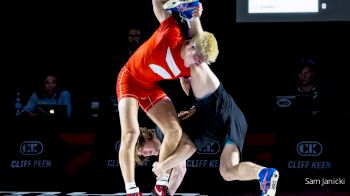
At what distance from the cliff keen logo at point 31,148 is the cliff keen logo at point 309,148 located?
2472mm

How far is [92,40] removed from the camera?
920 centimetres

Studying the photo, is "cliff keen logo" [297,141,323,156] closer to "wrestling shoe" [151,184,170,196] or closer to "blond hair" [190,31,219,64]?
"wrestling shoe" [151,184,170,196]

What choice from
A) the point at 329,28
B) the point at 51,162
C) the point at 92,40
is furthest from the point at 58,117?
the point at 329,28

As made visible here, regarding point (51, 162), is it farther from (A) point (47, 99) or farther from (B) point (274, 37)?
(B) point (274, 37)

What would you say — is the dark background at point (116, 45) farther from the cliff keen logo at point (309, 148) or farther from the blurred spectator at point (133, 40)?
the cliff keen logo at point (309, 148)

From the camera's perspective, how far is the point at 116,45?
29.7 feet

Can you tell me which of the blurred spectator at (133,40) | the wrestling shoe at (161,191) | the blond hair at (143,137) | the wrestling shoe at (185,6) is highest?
the wrestling shoe at (185,6)

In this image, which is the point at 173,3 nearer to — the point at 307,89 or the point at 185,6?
the point at 185,6

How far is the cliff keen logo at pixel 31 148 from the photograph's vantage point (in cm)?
738

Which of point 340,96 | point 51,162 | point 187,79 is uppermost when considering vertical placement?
point 187,79

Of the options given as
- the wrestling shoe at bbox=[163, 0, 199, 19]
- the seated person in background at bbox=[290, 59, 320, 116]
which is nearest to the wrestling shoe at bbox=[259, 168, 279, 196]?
the wrestling shoe at bbox=[163, 0, 199, 19]

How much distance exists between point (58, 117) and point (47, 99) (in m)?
0.60

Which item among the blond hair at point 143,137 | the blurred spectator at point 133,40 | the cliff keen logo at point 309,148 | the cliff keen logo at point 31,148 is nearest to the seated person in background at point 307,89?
the cliff keen logo at point 309,148

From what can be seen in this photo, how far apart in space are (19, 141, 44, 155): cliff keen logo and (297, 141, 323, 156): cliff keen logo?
97.3 inches
